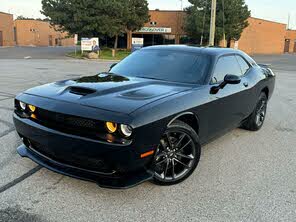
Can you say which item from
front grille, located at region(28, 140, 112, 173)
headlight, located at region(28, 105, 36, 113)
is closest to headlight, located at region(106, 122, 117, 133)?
front grille, located at region(28, 140, 112, 173)

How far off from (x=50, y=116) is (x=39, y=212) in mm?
914

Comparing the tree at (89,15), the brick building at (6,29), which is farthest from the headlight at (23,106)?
the brick building at (6,29)

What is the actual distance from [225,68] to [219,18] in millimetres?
34030

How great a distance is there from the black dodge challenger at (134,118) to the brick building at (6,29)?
63.6m

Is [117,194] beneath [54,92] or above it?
beneath

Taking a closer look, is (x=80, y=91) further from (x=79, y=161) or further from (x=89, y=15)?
(x=89, y=15)

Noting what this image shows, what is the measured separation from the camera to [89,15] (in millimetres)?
32094

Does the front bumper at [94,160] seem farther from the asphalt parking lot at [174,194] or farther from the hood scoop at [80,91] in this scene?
the hood scoop at [80,91]

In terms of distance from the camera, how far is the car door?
4.29 meters

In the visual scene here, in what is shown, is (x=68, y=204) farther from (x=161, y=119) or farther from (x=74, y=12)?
(x=74, y=12)

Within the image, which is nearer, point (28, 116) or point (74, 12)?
point (28, 116)

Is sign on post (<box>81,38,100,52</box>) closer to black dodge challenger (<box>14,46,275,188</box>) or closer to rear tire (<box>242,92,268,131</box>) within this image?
rear tire (<box>242,92,268,131</box>)

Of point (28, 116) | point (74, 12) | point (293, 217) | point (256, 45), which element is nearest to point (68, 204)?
point (28, 116)

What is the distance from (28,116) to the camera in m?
3.65
